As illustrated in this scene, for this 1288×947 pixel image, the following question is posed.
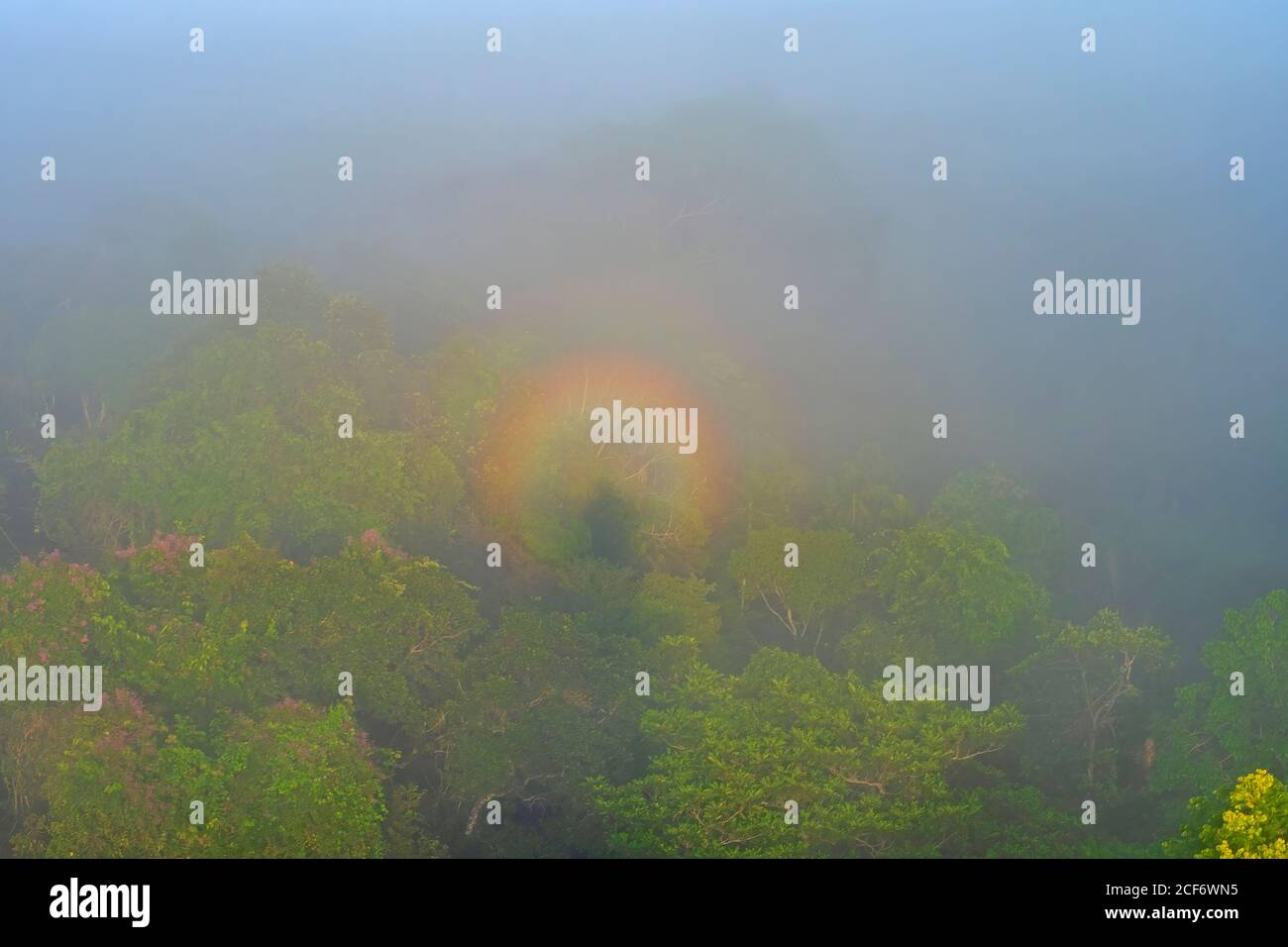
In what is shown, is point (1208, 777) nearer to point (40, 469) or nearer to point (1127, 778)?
point (1127, 778)

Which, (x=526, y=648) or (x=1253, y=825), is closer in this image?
(x=1253, y=825)

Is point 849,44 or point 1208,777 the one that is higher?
point 849,44

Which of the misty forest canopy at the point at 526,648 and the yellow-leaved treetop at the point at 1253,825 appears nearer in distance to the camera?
the yellow-leaved treetop at the point at 1253,825

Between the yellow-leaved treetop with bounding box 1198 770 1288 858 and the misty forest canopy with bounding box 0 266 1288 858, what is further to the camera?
the misty forest canopy with bounding box 0 266 1288 858

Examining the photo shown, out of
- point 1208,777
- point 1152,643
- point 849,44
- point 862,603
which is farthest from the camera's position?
point 849,44

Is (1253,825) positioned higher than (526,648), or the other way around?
(526,648)

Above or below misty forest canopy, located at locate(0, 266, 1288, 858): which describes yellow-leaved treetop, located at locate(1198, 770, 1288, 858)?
below

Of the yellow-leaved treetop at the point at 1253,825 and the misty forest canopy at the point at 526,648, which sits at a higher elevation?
the misty forest canopy at the point at 526,648
